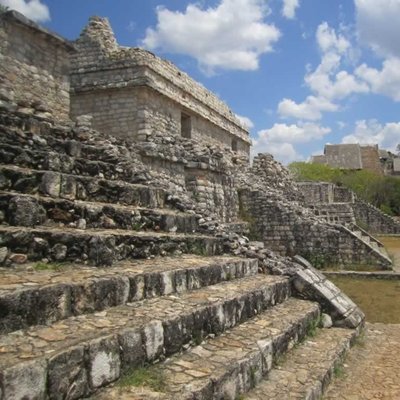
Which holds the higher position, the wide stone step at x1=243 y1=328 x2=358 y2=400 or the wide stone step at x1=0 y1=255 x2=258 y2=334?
the wide stone step at x1=0 y1=255 x2=258 y2=334

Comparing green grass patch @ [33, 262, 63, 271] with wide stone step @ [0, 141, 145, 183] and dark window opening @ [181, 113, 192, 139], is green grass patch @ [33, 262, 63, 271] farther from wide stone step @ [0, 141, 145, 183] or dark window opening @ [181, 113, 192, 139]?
dark window opening @ [181, 113, 192, 139]

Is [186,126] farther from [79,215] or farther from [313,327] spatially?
[79,215]

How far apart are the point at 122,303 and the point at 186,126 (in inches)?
470

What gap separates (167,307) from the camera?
12.9 ft

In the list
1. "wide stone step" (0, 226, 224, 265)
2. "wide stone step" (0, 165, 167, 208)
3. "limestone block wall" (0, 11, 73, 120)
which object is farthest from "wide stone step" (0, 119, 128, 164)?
"wide stone step" (0, 226, 224, 265)

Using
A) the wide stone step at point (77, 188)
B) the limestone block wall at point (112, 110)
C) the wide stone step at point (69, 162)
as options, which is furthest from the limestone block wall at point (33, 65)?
the wide stone step at point (77, 188)

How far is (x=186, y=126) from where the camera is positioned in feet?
49.9

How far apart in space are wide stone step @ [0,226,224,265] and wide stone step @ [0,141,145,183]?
134 centimetres

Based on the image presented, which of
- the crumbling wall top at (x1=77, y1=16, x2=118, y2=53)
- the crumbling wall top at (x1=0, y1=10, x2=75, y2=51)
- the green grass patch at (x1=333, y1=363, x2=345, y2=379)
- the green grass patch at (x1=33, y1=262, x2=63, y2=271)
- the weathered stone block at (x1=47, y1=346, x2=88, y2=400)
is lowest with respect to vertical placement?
the green grass patch at (x1=333, y1=363, x2=345, y2=379)

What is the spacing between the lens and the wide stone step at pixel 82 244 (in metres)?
3.82

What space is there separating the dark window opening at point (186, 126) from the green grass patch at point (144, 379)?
12.4m

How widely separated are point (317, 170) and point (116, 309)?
45.3m

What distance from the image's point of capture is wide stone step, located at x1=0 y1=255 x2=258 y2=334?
2.92m

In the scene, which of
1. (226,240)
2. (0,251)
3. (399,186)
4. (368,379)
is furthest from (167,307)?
(399,186)
